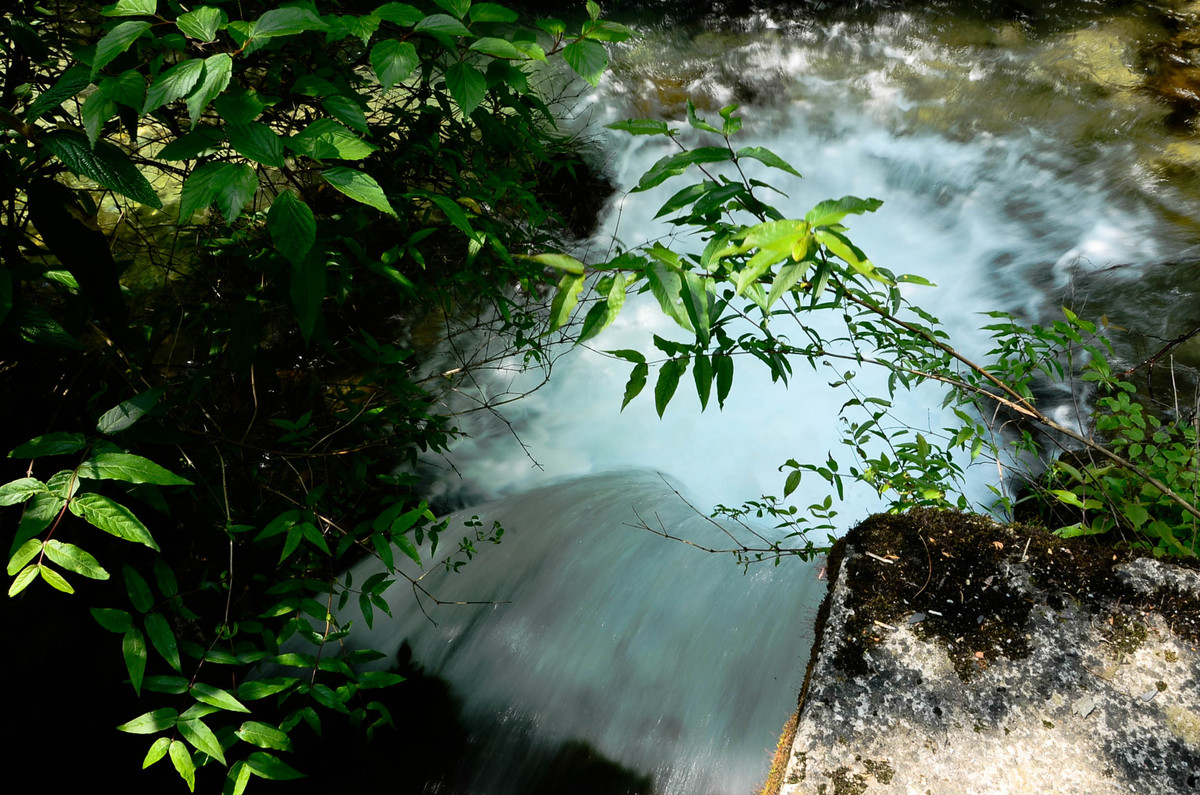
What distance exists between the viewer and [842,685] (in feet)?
4.78

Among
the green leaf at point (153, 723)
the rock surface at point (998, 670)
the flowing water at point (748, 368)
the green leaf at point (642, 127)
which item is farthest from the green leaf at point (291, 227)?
the flowing water at point (748, 368)

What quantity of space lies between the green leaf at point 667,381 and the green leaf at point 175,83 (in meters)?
0.91

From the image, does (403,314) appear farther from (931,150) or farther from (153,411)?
(931,150)

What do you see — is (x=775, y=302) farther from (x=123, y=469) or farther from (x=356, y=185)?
(x=123, y=469)

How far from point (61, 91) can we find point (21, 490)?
29.7 inches

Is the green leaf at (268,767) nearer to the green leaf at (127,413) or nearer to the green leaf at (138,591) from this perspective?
the green leaf at (138,591)

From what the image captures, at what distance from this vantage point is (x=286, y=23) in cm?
103

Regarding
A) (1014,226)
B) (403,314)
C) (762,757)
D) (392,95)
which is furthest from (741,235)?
(1014,226)

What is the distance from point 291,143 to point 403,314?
326cm

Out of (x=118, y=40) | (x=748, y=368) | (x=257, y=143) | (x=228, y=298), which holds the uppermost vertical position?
(x=118, y=40)

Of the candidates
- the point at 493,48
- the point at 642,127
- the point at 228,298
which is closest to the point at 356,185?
the point at 493,48

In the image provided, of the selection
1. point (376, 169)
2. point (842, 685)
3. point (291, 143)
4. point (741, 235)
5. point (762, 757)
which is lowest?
point (762, 757)

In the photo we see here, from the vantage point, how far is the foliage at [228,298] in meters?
Result: 1.08

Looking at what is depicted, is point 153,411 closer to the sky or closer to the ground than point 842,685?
closer to the sky
